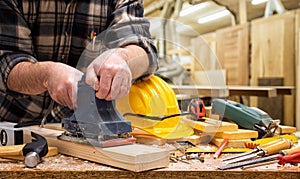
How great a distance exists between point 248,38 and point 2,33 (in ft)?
12.0

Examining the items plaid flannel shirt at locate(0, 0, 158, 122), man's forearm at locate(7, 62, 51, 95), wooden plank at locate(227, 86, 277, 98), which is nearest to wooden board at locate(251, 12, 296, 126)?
wooden plank at locate(227, 86, 277, 98)

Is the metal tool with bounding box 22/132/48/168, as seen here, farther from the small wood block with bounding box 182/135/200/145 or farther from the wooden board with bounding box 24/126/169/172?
the small wood block with bounding box 182/135/200/145

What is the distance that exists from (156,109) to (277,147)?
34 centimetres

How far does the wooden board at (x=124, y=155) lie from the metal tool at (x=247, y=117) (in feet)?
1.24

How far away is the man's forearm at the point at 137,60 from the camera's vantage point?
3.35ft

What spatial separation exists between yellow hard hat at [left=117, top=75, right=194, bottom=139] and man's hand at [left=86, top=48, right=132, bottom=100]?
93mm

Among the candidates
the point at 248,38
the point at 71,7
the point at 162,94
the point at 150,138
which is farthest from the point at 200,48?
the point at 248,38

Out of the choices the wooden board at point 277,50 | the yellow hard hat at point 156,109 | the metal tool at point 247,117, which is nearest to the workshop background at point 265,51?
the wooden board at point 277,50

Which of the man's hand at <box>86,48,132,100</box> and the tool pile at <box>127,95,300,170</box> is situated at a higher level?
the man's hand at <box>86,48,132,100</box>

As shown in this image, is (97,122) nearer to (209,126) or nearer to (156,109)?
(156,109)

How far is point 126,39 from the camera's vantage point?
110cm

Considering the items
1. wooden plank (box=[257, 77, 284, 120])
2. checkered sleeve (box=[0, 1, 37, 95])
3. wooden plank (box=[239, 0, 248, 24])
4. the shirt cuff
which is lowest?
wooden plank (box=[257, 77, 284, 120])

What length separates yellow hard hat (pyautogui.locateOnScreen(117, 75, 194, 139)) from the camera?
3.27ft

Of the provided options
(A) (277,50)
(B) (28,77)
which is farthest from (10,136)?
(A) (277,50)
